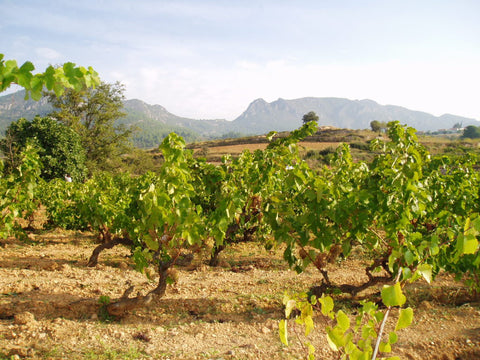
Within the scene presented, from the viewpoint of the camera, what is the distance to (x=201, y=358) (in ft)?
10.3

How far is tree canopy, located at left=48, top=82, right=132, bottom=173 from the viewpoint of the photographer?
24.1m

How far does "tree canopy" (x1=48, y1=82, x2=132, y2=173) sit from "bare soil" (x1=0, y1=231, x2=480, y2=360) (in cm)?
1900

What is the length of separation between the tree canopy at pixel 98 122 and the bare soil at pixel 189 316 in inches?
748

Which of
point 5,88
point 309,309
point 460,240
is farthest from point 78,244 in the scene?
point 460,240

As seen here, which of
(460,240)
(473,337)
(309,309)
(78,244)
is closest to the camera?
(460,240)

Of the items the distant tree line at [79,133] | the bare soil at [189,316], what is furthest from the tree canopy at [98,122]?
the bare soil at [189,316]

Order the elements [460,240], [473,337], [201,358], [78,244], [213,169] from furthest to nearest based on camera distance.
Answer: [78,244] < [213,169] < [473,337] < [201,358] < [460,240]

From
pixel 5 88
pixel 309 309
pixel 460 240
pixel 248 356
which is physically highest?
pixel 5 88

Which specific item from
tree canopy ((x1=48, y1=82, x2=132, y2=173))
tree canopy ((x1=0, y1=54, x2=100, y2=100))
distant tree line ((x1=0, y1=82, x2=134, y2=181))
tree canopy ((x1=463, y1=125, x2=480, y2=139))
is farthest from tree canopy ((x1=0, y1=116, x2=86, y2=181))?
tree canopy ((x1=463, y1=125, x2=480, y2=139))

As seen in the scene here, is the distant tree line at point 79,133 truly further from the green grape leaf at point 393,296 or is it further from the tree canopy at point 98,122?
the green grape leaf at point 393,296

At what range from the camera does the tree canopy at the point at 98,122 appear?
79.0ft

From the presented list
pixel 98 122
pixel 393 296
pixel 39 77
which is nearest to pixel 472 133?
pixel 98 122

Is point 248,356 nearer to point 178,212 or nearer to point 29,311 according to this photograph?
point 178,212

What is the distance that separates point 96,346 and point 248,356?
1.56m
